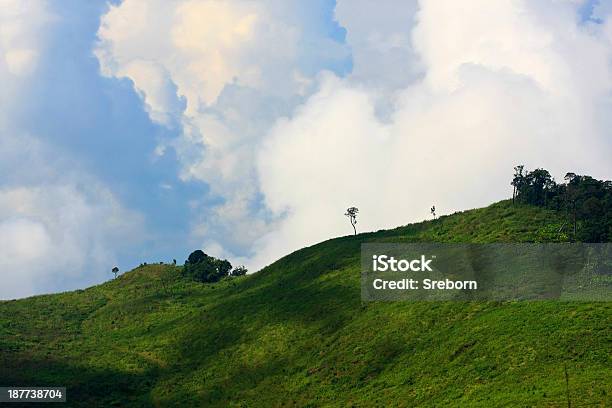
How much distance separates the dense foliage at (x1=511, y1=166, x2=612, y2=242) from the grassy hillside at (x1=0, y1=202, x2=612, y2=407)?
3344 millimetres

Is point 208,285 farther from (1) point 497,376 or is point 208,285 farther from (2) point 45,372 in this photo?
(1) point 497,376

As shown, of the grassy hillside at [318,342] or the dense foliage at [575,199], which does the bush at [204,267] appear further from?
the dense foliage at [575,199]

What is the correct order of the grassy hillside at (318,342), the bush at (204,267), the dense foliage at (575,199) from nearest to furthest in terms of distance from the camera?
the grassy hillside at (318,342)
the dense foliage at (575,199)
the bush at (204,267)

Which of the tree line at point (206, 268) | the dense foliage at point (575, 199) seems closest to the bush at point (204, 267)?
the tree line at point (206, 268)

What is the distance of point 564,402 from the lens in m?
58.2

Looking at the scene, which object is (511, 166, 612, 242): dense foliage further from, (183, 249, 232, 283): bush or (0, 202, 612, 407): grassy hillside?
(183, 249, 232, 283): bush

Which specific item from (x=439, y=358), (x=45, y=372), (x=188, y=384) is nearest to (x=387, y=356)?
(x=439, y=358)

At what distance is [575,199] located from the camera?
122m

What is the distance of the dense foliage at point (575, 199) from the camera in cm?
11048

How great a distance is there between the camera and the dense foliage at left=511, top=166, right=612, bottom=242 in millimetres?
110481

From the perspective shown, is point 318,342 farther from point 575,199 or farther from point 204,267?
point 204,267

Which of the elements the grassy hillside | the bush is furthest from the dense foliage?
the bush

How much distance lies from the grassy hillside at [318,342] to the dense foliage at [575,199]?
3.34m

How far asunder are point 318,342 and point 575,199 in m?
53.0
